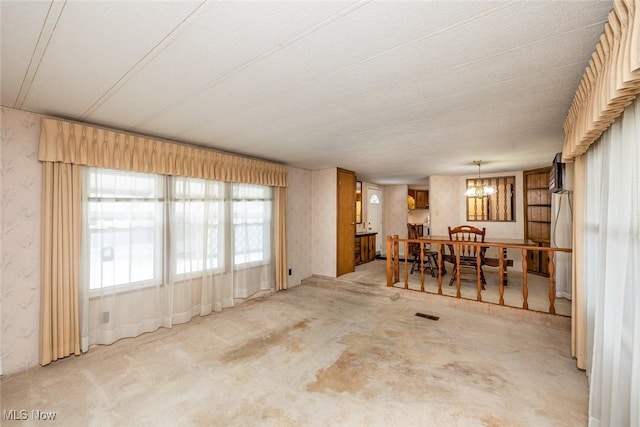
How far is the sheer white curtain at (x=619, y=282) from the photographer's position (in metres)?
1.28

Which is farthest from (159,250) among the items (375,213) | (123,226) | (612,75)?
(375,213)

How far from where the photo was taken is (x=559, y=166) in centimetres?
340

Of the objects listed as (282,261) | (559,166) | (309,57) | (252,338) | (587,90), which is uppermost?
(309,57)

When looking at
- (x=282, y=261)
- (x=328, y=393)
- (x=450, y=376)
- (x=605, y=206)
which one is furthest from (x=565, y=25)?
(x=282, y=261)

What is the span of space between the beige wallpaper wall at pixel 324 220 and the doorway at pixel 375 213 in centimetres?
266

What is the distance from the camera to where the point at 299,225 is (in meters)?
5.38

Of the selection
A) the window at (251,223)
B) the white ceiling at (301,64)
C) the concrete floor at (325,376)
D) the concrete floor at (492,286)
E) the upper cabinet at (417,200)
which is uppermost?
the white ceiling at (301,64)

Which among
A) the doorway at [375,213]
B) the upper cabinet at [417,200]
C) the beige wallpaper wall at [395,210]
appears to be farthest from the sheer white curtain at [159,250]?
the upper cabinet at [417,200]

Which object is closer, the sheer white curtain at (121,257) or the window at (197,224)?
the sheer white curtain at (121,257)

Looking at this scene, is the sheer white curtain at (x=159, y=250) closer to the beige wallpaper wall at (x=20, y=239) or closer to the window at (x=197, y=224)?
the window at (x=197, y=224)

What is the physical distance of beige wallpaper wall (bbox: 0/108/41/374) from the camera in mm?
2312

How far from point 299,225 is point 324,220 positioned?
0.54 metres

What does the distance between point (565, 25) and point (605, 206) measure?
1.13 m

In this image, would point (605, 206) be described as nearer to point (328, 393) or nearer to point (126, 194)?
point (328, 393)
